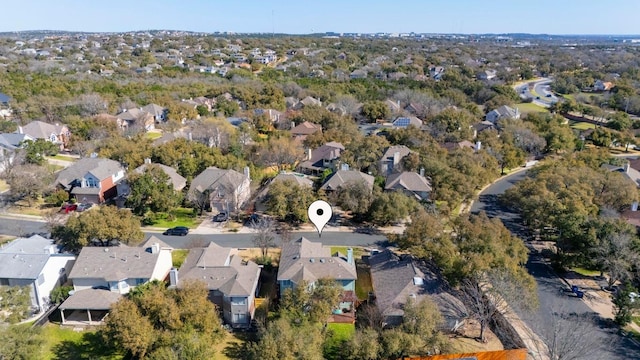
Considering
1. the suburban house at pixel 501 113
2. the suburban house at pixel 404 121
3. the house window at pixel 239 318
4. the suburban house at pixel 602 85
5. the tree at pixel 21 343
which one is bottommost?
the house window at pixel 239 318

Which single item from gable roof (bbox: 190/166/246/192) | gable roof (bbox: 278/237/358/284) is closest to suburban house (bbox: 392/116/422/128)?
gable roof (bbox: 190/166/246/192)

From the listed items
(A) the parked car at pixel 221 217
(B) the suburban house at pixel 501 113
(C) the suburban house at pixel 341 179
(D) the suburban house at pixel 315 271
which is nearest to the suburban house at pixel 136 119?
(A) the parked car at pixel 221 217

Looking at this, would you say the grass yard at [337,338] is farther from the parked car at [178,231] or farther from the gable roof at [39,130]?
the gable roof at [39,130]

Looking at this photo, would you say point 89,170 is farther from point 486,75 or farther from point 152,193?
point 486,75

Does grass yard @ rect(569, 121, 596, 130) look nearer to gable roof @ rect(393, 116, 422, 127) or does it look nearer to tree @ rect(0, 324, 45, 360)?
gable roof @ rect(393, 116, 422, 127)

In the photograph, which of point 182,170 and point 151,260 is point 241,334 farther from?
point 182,170
